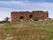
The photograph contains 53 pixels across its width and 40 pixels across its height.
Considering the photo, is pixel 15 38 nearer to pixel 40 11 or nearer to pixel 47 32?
pixel 47 32

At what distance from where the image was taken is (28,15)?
2903cm

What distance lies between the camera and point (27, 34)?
46.6ft

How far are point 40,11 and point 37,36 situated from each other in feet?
50.1

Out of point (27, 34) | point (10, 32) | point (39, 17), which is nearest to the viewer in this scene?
point (27, 34)

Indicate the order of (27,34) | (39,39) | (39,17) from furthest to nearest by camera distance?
(39,17), (27,34), (39,39)

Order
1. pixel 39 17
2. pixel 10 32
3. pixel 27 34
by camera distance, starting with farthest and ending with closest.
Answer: pixel 39 17 → pixel 10 32 → pixel 27 34

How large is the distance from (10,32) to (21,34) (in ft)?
4.16

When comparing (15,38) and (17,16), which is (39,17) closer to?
(17,16)

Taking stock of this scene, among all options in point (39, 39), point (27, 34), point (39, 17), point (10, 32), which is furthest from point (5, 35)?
point (39, 17)

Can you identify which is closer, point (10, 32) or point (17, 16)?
point (10, 32)

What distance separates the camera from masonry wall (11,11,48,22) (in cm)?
2866

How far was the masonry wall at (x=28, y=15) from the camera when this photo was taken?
28.7 meters

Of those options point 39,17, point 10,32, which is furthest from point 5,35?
point 39,17

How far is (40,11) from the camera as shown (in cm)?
2869
